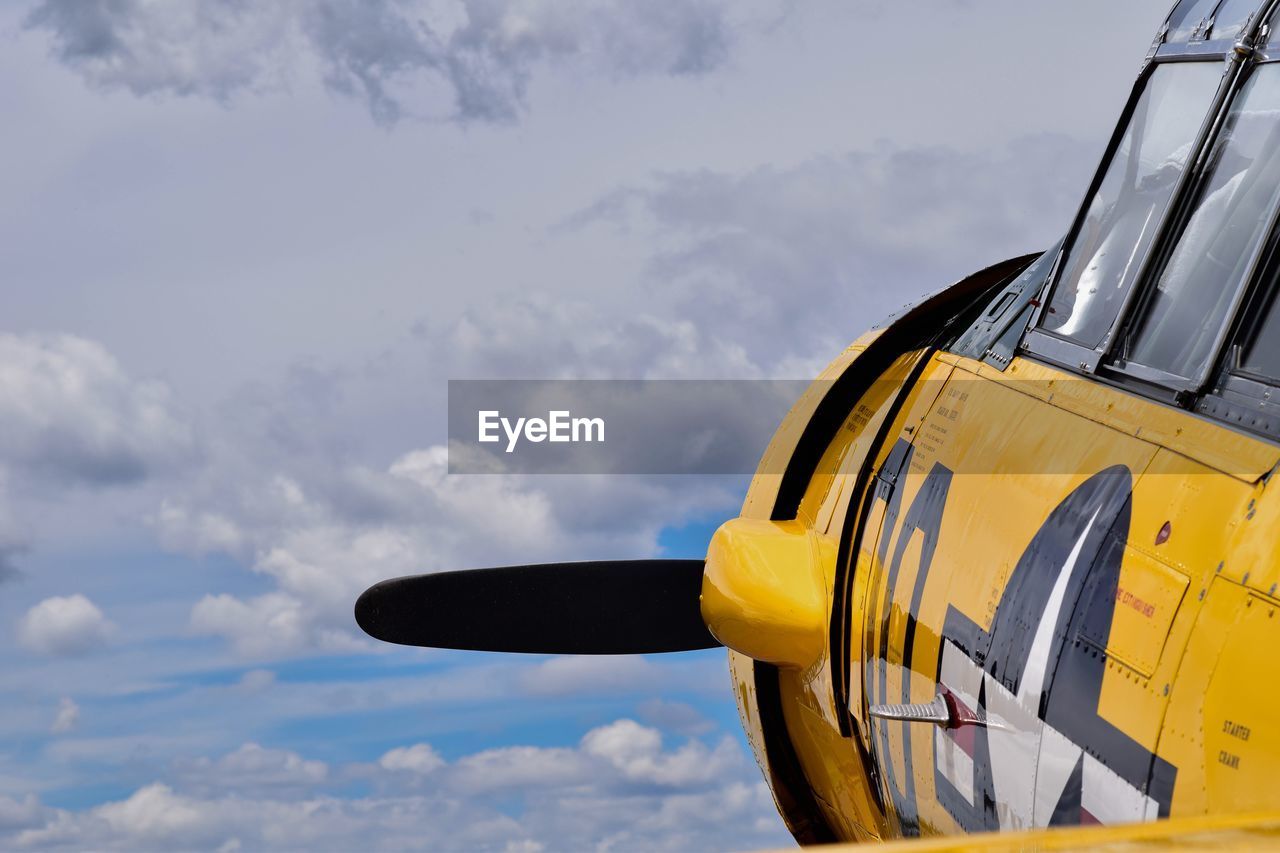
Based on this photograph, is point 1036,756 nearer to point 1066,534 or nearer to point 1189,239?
point 1066,534

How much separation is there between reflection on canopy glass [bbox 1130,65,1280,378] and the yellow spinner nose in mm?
1938

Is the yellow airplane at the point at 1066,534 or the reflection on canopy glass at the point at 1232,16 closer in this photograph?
the yellow airplane at the point at 1066,534

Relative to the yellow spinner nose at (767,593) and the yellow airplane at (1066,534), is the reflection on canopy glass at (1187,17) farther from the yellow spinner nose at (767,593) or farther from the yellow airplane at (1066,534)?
the yellow spinner nose at (767,593)

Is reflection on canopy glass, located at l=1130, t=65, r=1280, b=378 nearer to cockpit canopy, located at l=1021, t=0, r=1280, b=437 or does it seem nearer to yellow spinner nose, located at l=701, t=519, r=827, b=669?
cockpit canopy, located at l=1021, t=0, r=1280, b=437

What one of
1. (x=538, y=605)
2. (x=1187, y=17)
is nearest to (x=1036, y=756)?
(x=1187, y=17)

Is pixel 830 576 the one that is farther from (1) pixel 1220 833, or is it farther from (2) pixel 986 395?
(1) pixel 1220 833

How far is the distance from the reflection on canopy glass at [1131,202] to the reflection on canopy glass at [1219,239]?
0.22 m

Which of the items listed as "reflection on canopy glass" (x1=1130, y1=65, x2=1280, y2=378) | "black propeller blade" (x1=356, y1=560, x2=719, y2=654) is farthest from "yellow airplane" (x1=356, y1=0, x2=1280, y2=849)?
"black propeller blade" (x1=356, y1=560, x2=719, y2=654)

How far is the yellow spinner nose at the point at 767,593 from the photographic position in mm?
5328

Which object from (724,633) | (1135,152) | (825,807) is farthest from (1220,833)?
(825,807)

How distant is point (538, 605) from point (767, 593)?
2.75m

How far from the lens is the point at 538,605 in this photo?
7941 millimetres

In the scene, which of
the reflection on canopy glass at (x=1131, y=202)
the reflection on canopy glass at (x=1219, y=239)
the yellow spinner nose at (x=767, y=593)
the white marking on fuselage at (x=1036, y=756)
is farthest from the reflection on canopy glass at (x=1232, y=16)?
the yellow spinner nose at (x=767, y=593)

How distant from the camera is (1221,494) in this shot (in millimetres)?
2900
